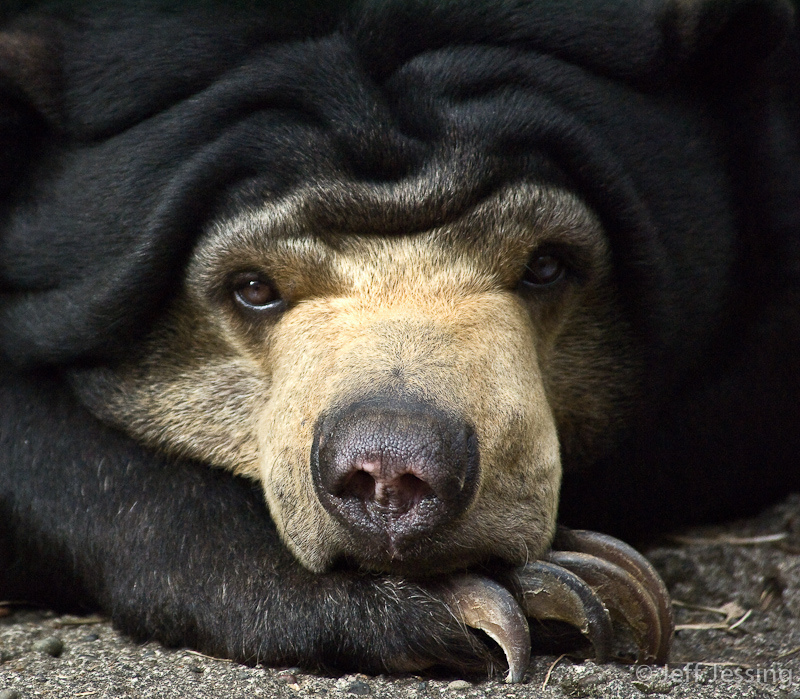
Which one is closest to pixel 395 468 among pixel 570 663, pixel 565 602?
pixel 565 602

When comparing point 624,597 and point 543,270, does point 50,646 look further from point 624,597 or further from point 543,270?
point 543,270

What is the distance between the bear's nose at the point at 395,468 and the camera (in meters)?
2.90

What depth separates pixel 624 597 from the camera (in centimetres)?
334

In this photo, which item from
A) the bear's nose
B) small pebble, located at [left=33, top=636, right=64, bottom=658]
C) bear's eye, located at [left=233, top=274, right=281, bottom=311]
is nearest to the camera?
the bear's nose

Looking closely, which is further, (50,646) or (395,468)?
(50,646)

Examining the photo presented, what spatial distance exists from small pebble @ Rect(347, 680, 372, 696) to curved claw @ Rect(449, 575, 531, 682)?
1.09ft

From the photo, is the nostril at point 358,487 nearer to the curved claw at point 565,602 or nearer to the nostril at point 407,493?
the nostril at point 407,493

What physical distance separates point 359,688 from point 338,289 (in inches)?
48.6

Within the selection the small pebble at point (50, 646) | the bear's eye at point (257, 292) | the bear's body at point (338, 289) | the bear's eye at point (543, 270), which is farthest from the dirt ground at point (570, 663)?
the bear's eye at point (543, 270)

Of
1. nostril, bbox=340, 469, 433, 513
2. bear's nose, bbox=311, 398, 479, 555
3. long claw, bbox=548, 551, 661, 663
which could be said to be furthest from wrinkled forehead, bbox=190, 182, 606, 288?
long claw, bbox=548, 551, 661, 663

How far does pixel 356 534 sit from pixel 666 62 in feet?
6.72

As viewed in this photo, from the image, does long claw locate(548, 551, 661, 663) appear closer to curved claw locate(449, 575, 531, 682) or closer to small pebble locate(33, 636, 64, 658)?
curved claw locate(449, 575, 531, 682)

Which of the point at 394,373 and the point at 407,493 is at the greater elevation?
the point at 394,373

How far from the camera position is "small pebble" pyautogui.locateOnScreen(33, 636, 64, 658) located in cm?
348
